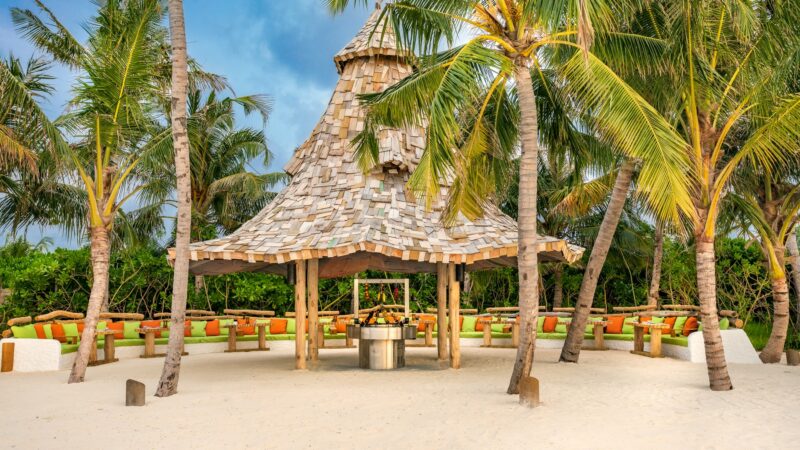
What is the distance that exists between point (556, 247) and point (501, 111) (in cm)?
256

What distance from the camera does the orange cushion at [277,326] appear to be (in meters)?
18.6

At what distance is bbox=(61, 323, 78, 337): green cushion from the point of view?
1452 centimetres

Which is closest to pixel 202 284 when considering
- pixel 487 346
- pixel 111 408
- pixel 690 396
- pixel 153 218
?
pixel 153 218

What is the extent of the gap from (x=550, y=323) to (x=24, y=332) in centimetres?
1237

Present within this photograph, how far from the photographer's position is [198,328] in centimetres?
1764

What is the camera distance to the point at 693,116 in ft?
33.8

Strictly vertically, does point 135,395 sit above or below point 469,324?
below

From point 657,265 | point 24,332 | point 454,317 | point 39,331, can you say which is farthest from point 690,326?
point 24,332

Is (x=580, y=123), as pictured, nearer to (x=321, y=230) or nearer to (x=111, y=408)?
(x=321, y=230)

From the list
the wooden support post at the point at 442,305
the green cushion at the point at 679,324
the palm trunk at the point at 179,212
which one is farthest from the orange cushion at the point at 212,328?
the green cushion at the point at 679,324

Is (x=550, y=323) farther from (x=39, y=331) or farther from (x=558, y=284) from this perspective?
(x=39, y=331)

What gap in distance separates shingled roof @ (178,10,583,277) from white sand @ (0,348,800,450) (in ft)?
6.92

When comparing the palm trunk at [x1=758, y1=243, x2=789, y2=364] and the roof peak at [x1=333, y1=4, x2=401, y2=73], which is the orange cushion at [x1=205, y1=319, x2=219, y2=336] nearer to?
the roof peak at [x1=333, y1=4, x2=401, y2=73]

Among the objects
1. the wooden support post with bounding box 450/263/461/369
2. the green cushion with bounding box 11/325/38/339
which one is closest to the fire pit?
the wooden support post with bounding box 450/263/461/369
